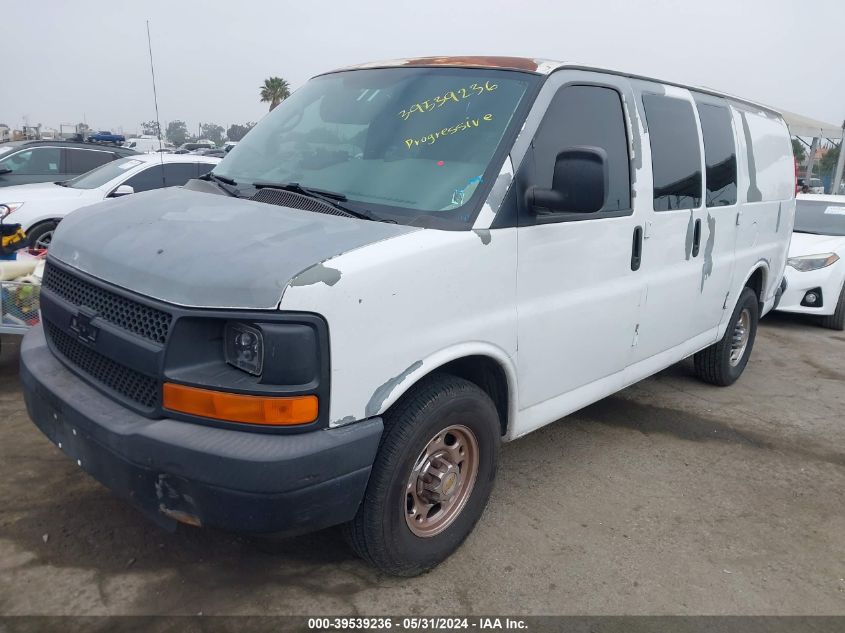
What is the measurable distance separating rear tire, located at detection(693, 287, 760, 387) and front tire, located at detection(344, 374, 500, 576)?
3138 mm

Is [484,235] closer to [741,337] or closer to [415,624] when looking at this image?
[415,624]

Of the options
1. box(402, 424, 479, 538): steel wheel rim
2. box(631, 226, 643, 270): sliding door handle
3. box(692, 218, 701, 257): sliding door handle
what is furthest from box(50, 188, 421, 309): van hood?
box(692, 218, 701, 257): sliding door handle

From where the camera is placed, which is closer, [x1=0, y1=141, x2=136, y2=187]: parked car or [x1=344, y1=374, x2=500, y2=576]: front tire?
[x1=344, y1=374, x2=500, y2=576]: front tire

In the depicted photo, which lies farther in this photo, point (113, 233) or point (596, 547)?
point (596, 547)

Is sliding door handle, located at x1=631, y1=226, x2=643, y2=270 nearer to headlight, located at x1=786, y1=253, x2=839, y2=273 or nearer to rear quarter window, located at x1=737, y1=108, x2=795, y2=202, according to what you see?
rear quarter window, located at x1=737, y1=108, x2=795, y2=202

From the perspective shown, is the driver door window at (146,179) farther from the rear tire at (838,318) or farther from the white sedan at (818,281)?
the rear tire at (838,318)

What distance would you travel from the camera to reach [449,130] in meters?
3.16

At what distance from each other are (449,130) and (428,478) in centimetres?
151

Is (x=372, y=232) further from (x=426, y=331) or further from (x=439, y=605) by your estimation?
(x=439, y=605)

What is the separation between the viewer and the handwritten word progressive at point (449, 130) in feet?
10.3

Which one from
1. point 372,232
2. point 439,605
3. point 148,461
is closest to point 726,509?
point 439,605

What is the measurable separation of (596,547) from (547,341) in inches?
39.3

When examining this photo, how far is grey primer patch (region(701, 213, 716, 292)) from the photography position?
15.0ft

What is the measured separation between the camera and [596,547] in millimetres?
3363
